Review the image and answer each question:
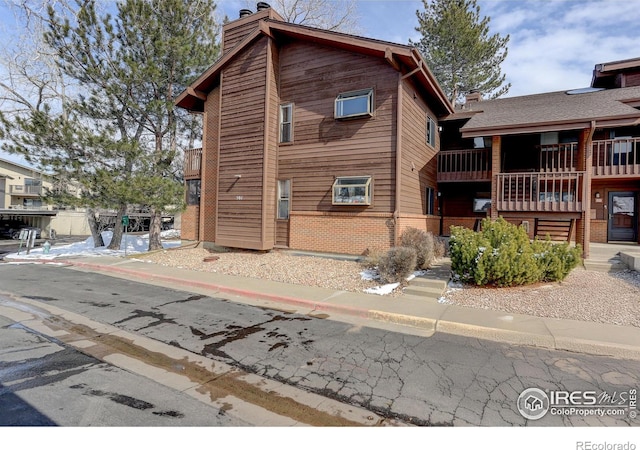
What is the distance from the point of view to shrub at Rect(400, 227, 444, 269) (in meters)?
9.67

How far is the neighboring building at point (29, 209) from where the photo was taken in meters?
32.5

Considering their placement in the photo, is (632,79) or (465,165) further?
(632,79)

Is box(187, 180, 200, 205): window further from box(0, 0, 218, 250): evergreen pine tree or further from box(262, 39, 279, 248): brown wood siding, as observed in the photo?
box(262, 39, 279, 248): brown wood siding

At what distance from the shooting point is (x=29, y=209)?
1267 inches

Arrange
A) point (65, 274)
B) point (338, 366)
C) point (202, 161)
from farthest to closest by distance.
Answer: point (202, 161) < point (65, 274) < point (338, 366)

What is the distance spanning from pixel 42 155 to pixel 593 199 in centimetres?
2322

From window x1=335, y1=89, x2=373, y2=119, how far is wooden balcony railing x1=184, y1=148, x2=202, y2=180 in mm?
7757

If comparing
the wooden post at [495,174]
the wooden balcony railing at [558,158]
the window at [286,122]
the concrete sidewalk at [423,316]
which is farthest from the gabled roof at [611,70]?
the window at [286,122]

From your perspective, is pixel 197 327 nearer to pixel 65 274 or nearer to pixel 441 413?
pixel 441 413

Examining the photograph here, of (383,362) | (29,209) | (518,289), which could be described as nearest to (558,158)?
(518,289)

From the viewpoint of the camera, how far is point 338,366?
434 centimetres

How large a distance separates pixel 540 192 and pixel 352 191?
702 cm

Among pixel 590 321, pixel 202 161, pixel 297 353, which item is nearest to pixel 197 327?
pixel 297 353

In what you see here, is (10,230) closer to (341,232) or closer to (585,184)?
(341,232)
